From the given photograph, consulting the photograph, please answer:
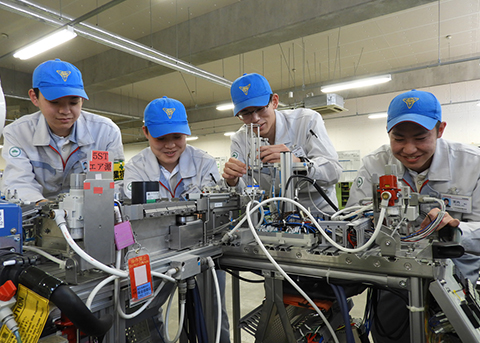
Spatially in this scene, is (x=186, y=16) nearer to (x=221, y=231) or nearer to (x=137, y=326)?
(x=221, y=231)

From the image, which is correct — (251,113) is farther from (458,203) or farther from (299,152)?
(458,203)

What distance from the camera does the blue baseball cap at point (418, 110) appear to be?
1404 mm

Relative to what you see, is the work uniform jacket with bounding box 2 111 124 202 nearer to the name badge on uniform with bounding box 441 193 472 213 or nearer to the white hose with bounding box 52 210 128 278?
the white hose with bounding box 52 210 128 278

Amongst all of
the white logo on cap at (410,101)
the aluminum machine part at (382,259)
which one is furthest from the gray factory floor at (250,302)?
the white logo on cap at (410,101)

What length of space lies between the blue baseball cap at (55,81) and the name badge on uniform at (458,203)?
186 centimetres

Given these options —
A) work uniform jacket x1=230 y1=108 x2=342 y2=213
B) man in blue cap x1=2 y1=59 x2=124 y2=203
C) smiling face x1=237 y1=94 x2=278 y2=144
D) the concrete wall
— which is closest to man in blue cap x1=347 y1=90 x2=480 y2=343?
work uniform jacket x1=230 y1=108 x2=342 y2=213

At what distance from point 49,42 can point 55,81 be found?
2283mm

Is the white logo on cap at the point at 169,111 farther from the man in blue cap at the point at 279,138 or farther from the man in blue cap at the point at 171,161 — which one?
the man in blue cap at the point at 279,138

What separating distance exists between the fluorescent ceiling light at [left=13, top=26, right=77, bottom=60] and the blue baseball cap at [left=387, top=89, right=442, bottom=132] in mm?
3119

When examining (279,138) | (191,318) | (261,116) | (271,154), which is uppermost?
(261,116)

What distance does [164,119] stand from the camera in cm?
163

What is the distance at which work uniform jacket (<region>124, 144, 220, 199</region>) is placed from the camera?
183 centimetres

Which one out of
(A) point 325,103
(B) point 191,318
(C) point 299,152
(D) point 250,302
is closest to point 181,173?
(C) point 299,152

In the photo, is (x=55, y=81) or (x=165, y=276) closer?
(x=165, y=276)
